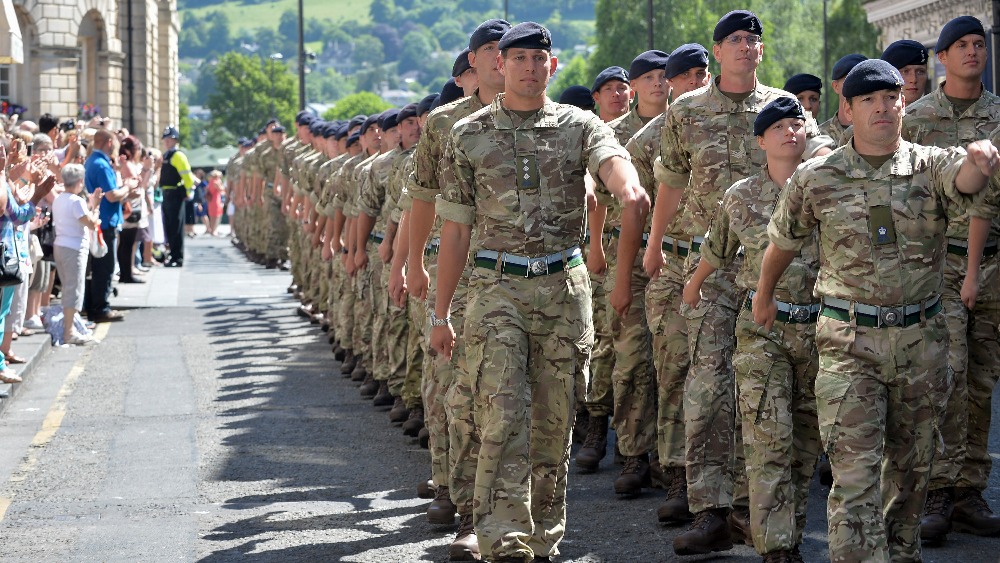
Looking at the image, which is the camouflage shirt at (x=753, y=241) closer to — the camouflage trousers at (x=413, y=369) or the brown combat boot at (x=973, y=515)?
the brown combat boot at (x=973, y=515)

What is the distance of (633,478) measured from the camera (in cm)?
930

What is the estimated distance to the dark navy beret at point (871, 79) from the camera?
21.4 ft

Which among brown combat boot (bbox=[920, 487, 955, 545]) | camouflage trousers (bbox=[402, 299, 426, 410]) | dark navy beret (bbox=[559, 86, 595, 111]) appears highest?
dark navy beret (bbox=[559, 86, 595, 111])

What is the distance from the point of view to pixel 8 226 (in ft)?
44.4

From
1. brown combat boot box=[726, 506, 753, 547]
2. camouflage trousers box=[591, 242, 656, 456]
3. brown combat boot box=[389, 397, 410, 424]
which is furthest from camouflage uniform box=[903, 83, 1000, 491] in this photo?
brown combat boot box=[389, 397, 410, 424]

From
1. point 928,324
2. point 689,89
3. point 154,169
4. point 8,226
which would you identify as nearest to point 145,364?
point 8,226

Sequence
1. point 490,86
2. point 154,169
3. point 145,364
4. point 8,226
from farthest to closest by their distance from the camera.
Result: point 154,169 → point 145,364 → point 8,226 → point 490,86

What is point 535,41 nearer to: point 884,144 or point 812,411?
point 884,144

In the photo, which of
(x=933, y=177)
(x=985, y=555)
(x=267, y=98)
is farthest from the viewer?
(x=267, y=98)

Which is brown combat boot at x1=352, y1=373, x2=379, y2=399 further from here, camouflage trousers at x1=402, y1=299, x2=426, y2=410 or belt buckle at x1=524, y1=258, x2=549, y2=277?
belt buckle at x1=524, y1=258, x2=549, y2=277

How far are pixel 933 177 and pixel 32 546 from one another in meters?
4.44

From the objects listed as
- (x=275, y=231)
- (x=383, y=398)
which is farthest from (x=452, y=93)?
Answer: (x=275, y=231)

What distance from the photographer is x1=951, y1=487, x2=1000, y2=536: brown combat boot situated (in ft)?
26.7

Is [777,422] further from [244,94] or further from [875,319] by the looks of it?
[244,94]
